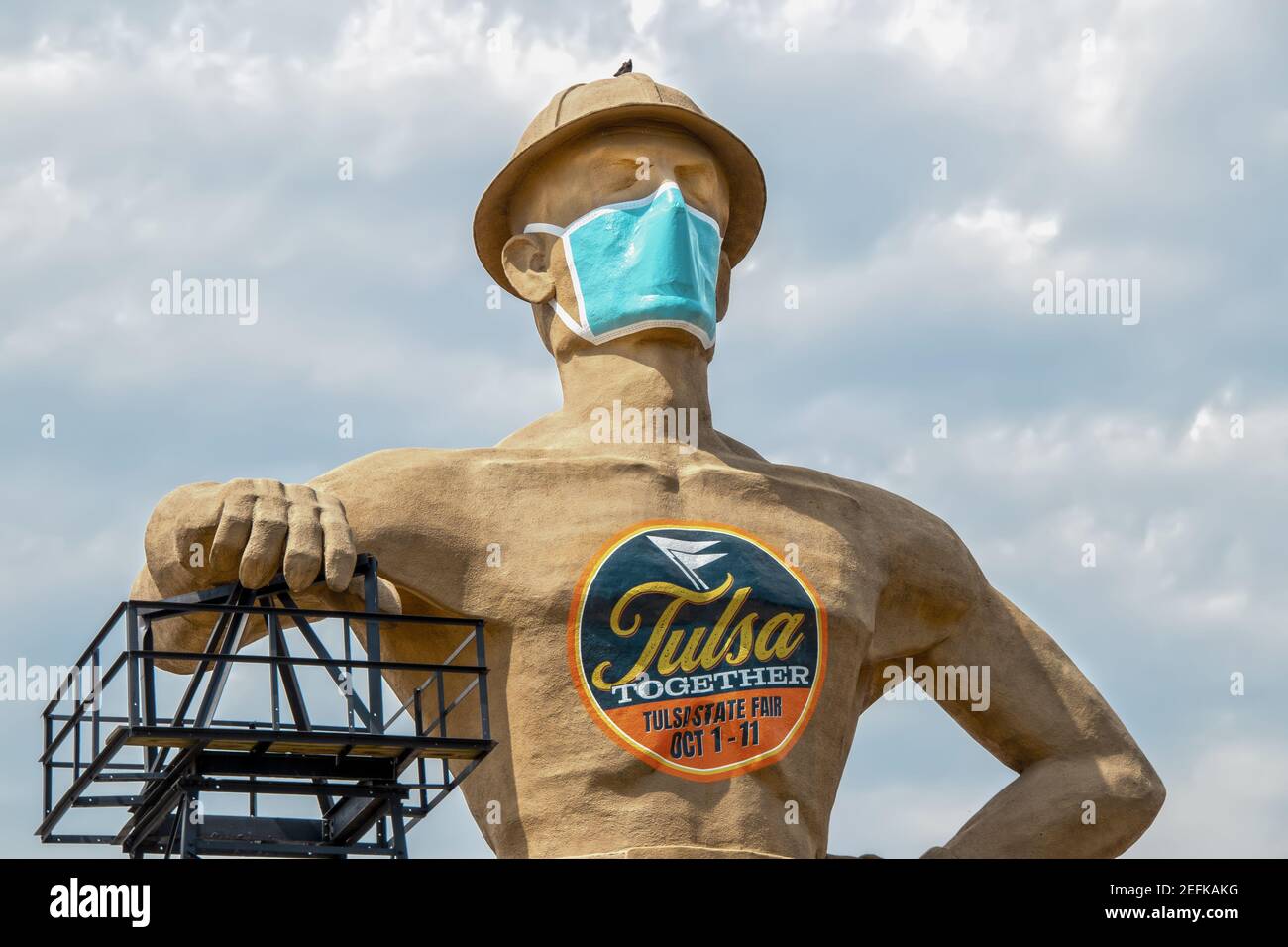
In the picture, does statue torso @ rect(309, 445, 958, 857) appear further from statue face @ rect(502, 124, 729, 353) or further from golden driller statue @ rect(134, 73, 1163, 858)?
statue face @ rect(502, 124, 729, 353)

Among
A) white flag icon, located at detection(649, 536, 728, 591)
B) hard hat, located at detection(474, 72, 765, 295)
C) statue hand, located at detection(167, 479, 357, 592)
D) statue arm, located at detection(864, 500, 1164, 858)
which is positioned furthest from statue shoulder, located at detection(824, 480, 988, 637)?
statue hand, located at detection(167, 479, 357, 592)

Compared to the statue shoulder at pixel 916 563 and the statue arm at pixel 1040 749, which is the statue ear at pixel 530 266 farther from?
the statue arm at pixel 1040 749

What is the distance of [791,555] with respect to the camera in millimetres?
14594

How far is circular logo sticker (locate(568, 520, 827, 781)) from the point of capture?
13.9 metres

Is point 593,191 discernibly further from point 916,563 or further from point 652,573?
point 916,563

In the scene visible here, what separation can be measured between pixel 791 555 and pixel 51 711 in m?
4.18

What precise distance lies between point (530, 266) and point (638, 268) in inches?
30.7

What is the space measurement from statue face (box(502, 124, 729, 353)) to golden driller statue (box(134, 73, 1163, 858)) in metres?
0.02

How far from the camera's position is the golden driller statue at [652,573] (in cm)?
1373

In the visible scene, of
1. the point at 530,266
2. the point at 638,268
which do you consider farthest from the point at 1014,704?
the point at 530,266

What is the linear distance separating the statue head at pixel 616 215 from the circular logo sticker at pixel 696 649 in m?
1.42
